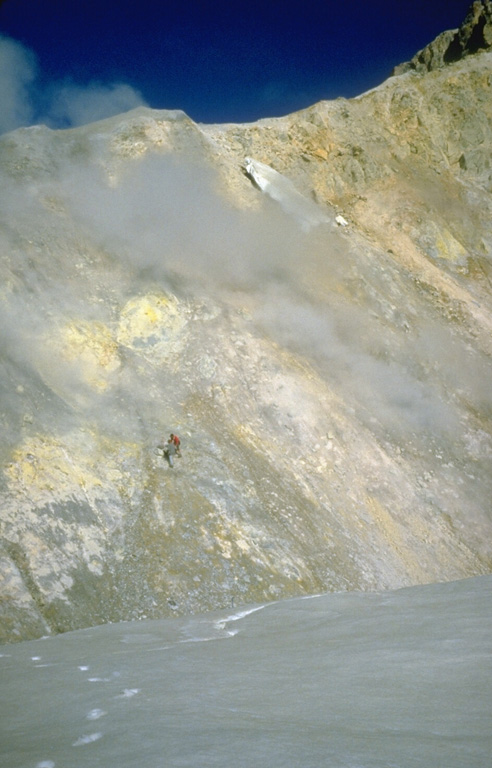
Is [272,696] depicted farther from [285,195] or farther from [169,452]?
[285,195]

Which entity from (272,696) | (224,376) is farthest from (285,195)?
(272,696)

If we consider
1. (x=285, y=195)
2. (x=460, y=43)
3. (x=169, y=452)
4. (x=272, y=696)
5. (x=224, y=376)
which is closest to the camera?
(x=272, y=696)

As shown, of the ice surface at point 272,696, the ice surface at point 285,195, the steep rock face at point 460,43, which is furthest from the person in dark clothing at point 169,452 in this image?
the steep rock face at point 460,43

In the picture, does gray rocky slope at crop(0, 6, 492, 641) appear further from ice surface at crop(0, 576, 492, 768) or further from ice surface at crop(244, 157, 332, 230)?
ice surface at crop(0, 576, 492, 768)

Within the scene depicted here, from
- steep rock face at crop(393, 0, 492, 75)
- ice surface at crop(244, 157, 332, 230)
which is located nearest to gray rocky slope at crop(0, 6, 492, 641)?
ice surface at crop(244, 157, 332, 230)

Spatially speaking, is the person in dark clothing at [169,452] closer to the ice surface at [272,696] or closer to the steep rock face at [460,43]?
the ice surface at [272,696]

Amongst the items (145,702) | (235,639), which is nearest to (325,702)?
(145,702)

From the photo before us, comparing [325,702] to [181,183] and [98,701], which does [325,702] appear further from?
[181,183]
